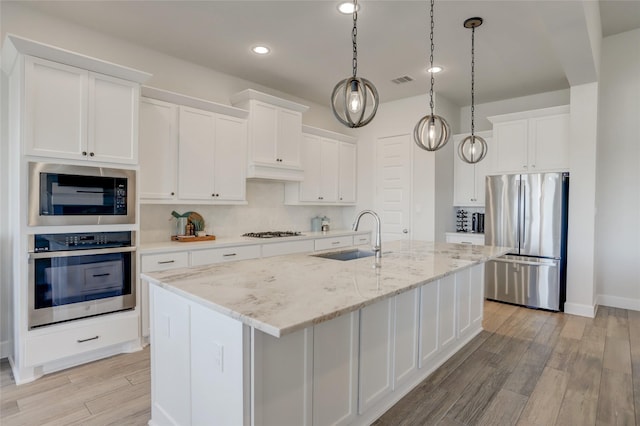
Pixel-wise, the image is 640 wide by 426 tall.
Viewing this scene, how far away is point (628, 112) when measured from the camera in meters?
4.21

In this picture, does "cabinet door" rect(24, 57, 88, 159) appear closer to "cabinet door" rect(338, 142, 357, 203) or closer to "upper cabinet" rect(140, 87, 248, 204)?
"upper cabinet" rect(140, 87, 248, 204)

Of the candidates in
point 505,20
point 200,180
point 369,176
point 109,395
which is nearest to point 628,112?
point 505,20

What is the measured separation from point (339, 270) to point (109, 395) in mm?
1785

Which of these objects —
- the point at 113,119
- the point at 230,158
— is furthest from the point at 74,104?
the point at 230,158

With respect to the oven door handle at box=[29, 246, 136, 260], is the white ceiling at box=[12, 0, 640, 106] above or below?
above

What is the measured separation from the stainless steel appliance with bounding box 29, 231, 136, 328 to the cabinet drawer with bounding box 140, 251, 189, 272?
12 centimetres

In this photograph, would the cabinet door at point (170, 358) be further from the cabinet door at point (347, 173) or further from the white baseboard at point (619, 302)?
the white baseboard at point (619, 302)

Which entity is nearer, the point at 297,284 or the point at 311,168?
the point at 297,284

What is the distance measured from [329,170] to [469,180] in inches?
86.1

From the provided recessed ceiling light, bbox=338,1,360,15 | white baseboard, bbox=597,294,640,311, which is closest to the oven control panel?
recessed ceiling light, bbox=338,1,360,15

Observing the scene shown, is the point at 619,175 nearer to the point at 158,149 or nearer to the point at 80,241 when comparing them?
the point at 158,149

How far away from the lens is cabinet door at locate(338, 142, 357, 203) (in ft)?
18.3

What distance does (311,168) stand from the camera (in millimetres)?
5113

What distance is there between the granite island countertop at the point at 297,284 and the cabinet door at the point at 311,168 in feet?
7.82
